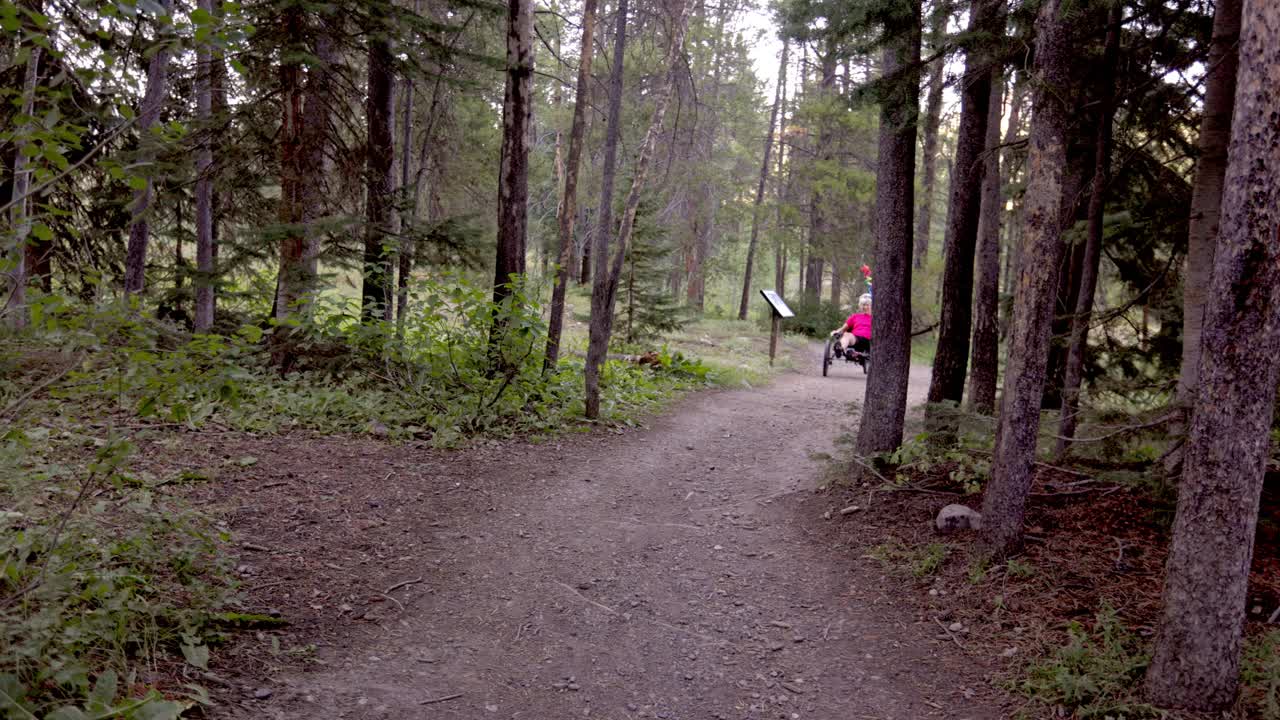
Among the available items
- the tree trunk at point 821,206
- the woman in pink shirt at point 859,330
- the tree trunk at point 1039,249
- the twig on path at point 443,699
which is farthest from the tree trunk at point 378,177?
the tree trunk at point 821,206

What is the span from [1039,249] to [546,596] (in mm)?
4026

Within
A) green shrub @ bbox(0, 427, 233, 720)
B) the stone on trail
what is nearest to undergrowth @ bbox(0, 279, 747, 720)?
green shrub @ bbox(0, 427, 233, 720)

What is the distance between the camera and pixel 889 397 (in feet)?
24.8

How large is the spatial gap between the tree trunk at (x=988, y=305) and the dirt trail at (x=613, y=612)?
6.69 ft

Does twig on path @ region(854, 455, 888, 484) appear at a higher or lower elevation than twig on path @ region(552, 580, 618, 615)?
higher

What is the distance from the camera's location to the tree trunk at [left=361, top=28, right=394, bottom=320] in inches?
373

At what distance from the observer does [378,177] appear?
32.9ft

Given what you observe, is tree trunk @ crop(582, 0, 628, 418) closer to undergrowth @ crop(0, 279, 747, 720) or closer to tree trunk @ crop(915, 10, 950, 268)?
undergrowth @ crop(0, 279, 747, 720)

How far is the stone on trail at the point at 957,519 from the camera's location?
19.7 feet

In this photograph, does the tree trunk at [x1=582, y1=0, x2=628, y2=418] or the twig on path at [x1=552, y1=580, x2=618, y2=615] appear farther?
the tree trunk at [x1=582, y1=0, x2=628, y2=418]

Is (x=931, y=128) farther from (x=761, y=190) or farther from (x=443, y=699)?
(x=761, y=190)

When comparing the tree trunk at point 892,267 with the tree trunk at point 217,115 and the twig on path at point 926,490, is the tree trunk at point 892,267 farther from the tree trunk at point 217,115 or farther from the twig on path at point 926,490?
the tree trunk at point 217,115

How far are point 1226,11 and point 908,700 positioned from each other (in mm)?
4907

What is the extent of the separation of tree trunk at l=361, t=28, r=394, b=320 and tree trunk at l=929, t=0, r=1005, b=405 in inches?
247
